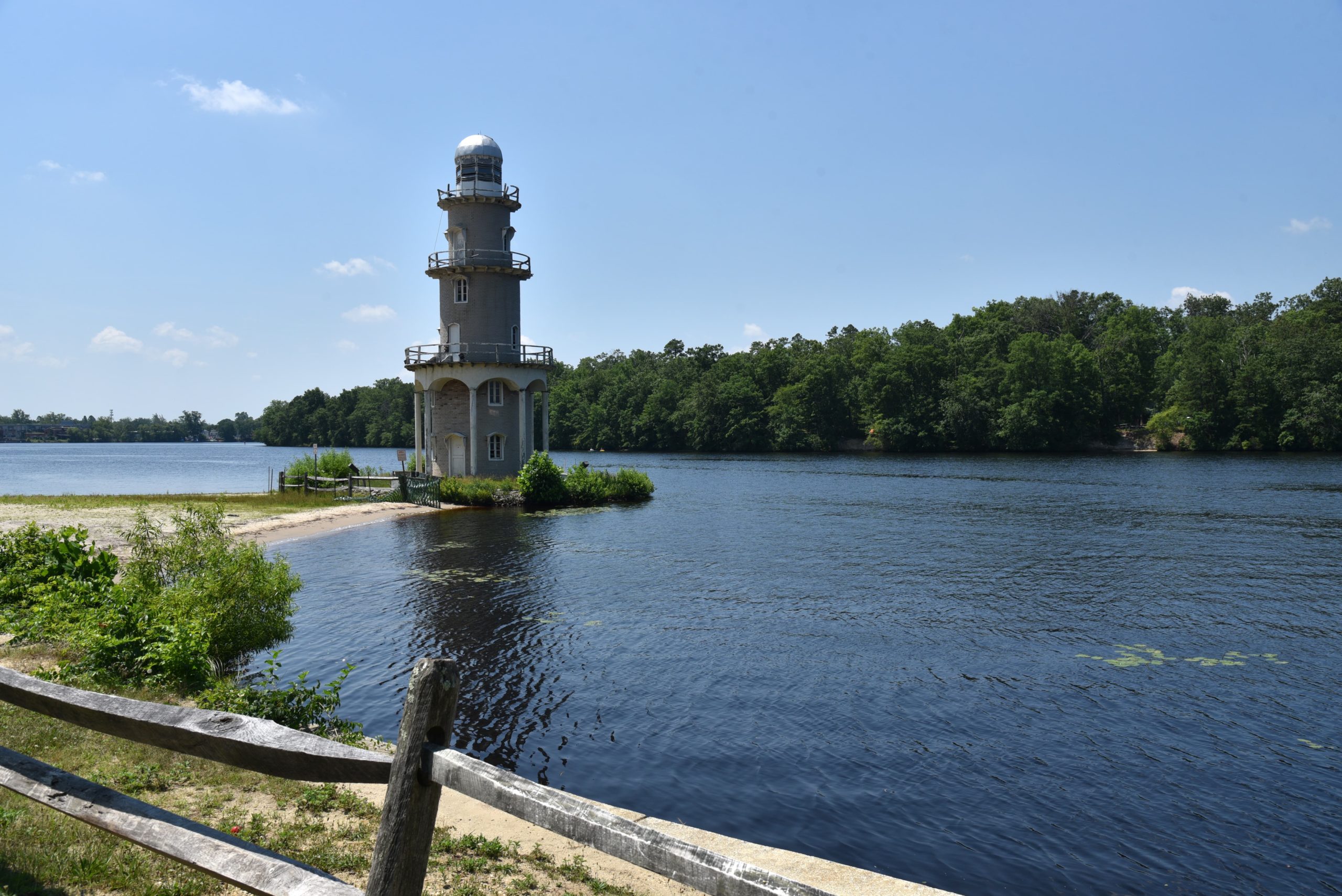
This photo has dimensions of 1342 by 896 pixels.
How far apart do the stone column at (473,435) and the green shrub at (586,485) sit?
16.7 ft

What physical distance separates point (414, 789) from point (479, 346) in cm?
4539

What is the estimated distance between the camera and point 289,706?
11.1m

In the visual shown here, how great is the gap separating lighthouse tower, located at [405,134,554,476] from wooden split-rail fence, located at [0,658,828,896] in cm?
4384

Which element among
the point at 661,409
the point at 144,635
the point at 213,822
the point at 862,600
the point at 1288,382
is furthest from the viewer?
the point at 661,409

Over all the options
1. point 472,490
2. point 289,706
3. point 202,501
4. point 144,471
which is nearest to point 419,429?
point 472,490

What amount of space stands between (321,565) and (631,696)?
16.2 meters

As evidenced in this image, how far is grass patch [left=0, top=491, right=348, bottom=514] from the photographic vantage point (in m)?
40.3

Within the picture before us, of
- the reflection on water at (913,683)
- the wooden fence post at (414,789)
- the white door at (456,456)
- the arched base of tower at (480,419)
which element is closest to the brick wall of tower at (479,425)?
the arched base of tower at (480,419)

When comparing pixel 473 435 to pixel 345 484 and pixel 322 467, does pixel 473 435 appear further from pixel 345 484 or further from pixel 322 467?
pixel 322 467

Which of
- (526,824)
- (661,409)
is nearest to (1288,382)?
(661,409)

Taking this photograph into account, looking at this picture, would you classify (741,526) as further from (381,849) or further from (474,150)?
(381,849)

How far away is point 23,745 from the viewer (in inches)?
323

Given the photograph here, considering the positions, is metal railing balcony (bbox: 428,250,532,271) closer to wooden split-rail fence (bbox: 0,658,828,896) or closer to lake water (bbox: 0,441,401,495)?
lake water (bbox: 0,441,401,495)

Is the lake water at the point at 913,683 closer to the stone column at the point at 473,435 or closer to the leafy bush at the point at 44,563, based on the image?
the leafy bush at the point at 44,563
